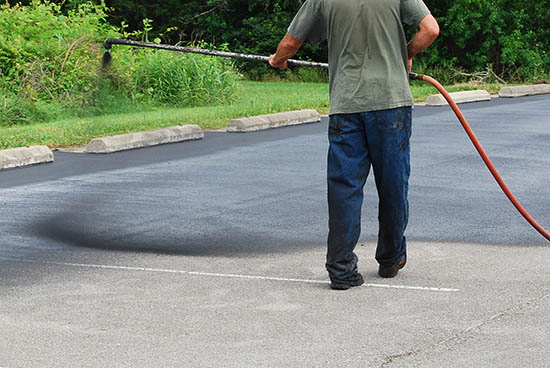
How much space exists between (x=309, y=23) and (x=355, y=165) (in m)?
0.94

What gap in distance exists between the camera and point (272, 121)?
665 inches

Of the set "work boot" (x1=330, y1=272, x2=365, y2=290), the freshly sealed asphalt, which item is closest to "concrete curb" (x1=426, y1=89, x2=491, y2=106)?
the freshly sealed asphalt

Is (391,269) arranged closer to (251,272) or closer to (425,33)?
(251,272)

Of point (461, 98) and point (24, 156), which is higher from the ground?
point (24, 156)

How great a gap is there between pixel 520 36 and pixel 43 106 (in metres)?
17.3

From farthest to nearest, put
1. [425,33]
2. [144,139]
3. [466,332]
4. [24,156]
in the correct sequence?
[144,139], [24,156], [425,33], [466,332]

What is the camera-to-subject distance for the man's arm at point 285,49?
21.7 ft

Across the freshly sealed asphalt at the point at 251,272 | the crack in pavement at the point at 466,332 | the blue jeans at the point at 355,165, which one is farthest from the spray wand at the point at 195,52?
the crack in pavement at the point at 466,332

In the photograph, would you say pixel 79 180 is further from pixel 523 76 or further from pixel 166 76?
pixel 523 76

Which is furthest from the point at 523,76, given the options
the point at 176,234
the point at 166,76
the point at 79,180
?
the point at 176,234

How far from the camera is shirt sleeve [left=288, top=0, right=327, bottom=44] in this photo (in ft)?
21.3

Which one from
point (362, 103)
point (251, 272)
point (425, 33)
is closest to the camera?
point (362, 103)

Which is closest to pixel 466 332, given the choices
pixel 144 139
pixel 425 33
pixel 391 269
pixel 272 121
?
pixel 391 269

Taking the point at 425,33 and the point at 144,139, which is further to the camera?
the point at 144,139
